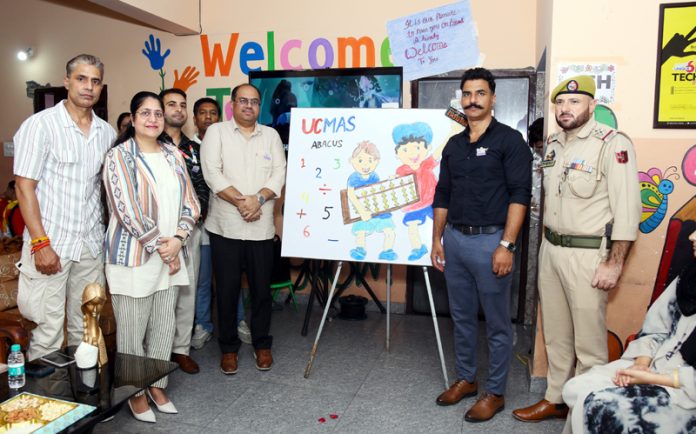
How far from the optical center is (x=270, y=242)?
3193 mm

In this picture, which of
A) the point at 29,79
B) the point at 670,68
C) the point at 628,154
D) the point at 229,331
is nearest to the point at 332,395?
the point at 229,331

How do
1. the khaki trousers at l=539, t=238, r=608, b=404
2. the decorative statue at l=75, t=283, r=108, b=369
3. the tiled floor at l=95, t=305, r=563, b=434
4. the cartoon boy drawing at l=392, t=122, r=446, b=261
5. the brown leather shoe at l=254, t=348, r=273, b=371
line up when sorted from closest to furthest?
1. the decorative statue at l=75, t=283, r=108, b=369
2. the khaki trousers at l=539, t=238, r=608, b=404
3. the tiled floor at l=95, t=305, r=563, b=434
4. the cartoon boy drawing at l=392, t=122, r=446, b=261
5. the brown leather shoe at l=254, t=348, r=273, b=371

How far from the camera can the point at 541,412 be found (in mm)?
2604

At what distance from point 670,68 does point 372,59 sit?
2200 millimetres

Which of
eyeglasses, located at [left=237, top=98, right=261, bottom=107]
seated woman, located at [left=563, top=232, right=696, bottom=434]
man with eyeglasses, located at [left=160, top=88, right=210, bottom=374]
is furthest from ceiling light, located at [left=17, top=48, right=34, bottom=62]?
seated woman, located at [left=563, top=232, right=696, bottom=434]

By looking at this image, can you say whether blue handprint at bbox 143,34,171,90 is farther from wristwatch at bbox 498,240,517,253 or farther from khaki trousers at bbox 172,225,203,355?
wristwatch at bbox 498,240,517,253

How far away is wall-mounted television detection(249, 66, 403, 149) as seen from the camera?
13.8 ft

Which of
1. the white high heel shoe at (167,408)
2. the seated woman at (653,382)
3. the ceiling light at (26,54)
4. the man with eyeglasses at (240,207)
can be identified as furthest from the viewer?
the ceiling light at (26,54)

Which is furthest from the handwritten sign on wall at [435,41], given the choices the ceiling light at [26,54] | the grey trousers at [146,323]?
the ceiling light at [26,54]

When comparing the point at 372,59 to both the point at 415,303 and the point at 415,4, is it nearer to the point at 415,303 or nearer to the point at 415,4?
the point at 415,4

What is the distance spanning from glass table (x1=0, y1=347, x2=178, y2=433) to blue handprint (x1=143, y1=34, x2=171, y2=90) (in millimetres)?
3269

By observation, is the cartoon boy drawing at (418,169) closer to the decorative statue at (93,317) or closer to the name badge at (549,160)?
the name badge at (549,160)

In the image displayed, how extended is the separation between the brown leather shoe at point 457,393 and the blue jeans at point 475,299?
34 mm

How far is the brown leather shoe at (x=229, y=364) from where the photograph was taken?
3142 mm
